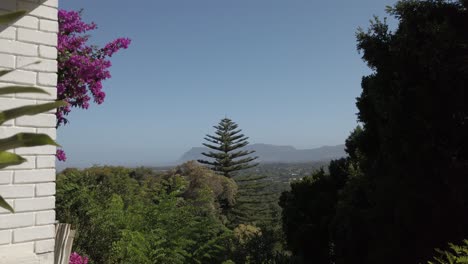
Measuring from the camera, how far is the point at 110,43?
438 centimetres

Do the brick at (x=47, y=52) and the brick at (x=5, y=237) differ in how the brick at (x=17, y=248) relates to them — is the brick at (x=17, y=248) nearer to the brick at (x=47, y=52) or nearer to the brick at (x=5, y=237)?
the brick at (x=5, y=237)

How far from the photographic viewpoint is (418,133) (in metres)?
3.93

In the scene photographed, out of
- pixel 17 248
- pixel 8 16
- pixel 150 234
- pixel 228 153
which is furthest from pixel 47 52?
pixel 228 153

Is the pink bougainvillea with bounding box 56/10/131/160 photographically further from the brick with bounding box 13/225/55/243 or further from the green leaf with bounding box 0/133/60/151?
the green leaf with bounding box 0/133/60/151

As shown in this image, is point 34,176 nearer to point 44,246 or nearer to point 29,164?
point 29,164

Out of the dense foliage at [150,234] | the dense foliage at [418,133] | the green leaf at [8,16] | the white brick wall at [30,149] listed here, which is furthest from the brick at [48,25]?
the dense foliage at [418,133]

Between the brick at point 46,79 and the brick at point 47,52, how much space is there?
0.31 feet

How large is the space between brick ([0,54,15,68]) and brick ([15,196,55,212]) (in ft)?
2.18

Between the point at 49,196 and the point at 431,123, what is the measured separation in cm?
351

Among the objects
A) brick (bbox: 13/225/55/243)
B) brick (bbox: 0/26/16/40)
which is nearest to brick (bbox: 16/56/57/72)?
brick (bbox: 0/26/16/40)

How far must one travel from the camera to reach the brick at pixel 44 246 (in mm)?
1927

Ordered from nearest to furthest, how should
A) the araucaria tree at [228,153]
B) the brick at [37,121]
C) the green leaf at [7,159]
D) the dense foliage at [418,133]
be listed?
the green leaf at [7,159], the brick at [37,121], the dense foliage at [418,133], the araucaria tree at [228,153]

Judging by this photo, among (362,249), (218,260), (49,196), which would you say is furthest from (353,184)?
(49,196)

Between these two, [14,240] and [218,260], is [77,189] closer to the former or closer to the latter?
[218,260]
